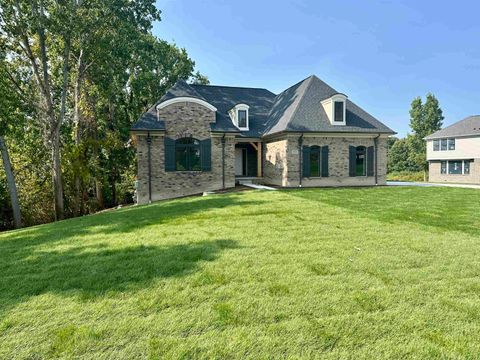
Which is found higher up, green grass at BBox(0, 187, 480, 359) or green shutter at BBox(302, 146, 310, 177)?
green shutter at BBox(302, 146, 310, 177)

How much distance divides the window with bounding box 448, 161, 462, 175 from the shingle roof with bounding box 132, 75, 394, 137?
741 inches

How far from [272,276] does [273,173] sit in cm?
1423

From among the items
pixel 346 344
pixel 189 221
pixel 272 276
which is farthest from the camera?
pixel 189 221

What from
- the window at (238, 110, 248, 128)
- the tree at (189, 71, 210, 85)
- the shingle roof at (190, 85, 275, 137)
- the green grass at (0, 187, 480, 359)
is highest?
the tree at (189, 71, 210, 85)

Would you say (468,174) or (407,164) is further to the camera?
(407,164)

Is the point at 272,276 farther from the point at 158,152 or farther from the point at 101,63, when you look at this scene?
the point at 101,63

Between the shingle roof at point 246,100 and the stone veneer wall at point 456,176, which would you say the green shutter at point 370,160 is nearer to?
the shingle roof at point 246,100

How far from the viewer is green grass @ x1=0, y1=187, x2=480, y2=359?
2737mm

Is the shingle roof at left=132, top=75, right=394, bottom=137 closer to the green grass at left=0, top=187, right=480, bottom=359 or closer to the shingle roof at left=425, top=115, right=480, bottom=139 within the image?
the green grass at left=0, top=187, right=480, bottom=359

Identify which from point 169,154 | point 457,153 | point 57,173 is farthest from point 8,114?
point 457,153

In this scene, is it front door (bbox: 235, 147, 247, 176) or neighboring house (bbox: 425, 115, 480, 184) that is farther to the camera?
neighboring house (bbox: 425, 115, 480, 184)

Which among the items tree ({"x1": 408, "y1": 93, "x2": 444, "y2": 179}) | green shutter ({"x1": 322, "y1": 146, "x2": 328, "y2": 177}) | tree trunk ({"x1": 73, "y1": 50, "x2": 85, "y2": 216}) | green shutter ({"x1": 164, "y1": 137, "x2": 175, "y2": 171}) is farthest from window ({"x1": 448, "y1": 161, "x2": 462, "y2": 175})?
tree trunk ({"x1": 73, "y1": 50, "x2": 85, "y2": 216})

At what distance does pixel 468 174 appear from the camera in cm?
2972

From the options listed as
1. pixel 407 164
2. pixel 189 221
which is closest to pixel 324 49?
pixel 189 221
